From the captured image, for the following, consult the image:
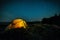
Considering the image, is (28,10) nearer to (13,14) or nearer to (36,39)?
(13,14)

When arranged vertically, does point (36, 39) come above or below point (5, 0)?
below

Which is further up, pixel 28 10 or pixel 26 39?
pixel 28 10

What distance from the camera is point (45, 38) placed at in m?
0.87

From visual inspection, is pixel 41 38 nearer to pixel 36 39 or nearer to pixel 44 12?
pixel 36 39

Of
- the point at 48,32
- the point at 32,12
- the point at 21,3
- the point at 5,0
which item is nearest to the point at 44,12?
the point at 32,12

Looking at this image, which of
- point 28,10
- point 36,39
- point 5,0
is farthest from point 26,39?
point 5,0

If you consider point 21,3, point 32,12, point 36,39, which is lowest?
point 36,39

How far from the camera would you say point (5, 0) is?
1.91 metres

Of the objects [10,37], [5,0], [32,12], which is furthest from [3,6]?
[10,37]

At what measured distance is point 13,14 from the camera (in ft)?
6.15

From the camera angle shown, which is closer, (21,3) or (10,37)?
(10,37)

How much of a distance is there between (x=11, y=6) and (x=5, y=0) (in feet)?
0.36

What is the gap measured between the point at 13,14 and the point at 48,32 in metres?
1.05

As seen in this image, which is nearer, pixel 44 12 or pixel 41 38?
pixel 41 38
